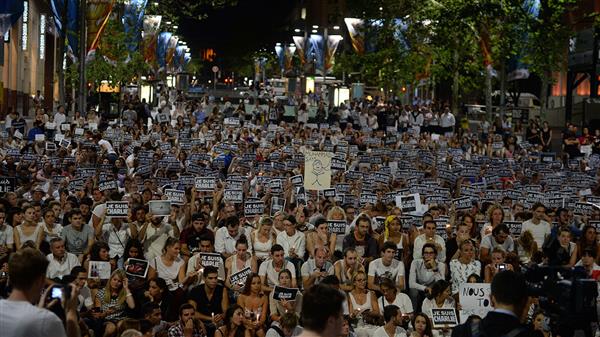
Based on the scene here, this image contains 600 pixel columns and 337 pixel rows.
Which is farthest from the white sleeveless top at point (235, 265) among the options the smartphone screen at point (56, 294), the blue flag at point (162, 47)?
the blue flag at point (162, 47)

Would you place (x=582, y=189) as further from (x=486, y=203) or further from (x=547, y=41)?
(x=547, y=41)

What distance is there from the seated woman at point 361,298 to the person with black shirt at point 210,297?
1.46 meters

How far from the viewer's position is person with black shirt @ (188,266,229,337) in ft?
49.3

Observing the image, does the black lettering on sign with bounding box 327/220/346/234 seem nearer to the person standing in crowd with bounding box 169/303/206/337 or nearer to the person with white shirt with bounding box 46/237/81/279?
the person with white shirt with bounding box 46/237/81/279

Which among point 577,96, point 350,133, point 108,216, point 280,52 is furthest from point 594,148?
point 280,52

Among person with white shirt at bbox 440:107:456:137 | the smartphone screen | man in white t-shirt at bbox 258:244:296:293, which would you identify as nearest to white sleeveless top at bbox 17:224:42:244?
man in white t-shirt at bbox 258:244:296:293

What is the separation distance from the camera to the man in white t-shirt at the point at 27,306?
6.42 m

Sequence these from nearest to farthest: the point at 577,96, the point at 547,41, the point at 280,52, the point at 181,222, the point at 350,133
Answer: the point at 181,222, the point at 350,133, the point at 547,41, the point at 577,96, the point at 280,52

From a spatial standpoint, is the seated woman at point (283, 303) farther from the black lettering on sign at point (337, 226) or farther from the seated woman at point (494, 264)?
the black lettering on sign at point (337, 226)

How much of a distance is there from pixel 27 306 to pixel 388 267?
34.4ft

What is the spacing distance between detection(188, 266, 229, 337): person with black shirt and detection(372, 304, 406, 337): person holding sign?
2.03 metres

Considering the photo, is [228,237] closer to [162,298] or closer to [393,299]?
[162,298]

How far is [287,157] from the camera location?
2870cm

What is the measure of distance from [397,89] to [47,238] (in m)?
51.6
